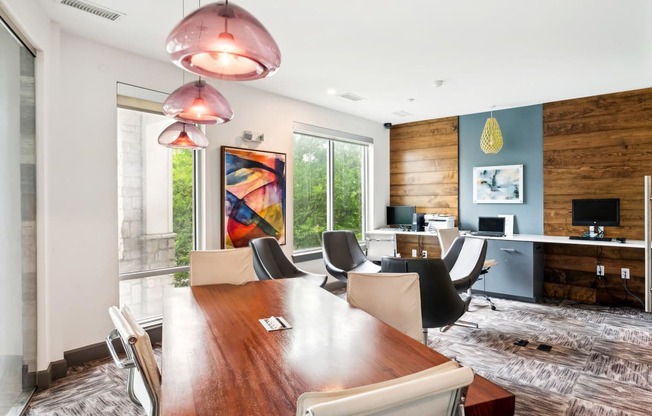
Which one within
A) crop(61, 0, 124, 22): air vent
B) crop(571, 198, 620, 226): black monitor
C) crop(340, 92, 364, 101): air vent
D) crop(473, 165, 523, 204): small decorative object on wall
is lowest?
crop(571, 198, 620, 226): black monitor

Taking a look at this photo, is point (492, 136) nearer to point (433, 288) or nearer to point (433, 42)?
point (433, 42)

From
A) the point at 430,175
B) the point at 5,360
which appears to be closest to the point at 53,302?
the point at 5,360

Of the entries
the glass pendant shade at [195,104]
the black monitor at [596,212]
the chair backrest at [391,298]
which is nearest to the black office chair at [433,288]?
the chair backrest at [391,298]

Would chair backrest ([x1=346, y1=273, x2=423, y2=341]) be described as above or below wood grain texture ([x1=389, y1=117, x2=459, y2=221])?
below

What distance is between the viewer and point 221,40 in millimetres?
1366

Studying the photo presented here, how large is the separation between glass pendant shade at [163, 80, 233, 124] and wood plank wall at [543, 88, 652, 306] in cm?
502

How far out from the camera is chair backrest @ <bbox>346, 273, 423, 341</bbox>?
227 centimetres

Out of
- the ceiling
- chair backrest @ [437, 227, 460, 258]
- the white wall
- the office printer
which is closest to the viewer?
the ceiling

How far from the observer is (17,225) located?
8.54 ft

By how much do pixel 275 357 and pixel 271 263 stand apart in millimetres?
2586

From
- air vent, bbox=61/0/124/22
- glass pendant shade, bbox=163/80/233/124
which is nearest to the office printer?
glass pendant shade, bbox=163/80/233/124

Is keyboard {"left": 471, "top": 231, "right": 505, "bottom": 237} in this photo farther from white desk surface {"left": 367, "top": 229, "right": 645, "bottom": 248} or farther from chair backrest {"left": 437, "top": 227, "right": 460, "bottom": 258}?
chair backrest {"left": 437, "top": 227, "right": 460, "bottom": 258}

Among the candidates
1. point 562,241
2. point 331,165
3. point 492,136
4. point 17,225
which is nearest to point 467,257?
point 562,241

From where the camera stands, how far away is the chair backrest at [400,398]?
83cm
